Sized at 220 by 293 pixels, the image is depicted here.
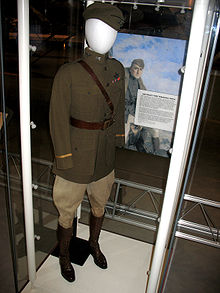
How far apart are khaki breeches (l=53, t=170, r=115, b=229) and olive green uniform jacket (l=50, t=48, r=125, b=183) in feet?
0.25

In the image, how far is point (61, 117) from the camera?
1413mm

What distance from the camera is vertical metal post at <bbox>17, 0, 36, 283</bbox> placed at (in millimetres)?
1163

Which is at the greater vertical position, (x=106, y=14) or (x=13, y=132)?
Result: (x=106, y=14)

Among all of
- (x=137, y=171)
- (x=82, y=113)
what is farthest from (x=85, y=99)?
(x=137, y=171)

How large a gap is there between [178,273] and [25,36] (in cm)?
211

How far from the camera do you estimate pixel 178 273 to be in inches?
87.7

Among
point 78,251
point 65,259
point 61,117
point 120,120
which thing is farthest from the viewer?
point 78,251

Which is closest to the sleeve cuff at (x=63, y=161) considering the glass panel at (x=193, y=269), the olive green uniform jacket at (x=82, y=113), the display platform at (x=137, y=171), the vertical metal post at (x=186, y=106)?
the olive green uniform jacket at (x=82, y=113)

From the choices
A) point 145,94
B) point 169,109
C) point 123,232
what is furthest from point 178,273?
point 145,94

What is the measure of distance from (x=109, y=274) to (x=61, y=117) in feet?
4.26

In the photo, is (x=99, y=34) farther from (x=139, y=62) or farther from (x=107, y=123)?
(x=139, y=62)

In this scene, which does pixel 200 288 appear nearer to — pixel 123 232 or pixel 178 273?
pixel 178 273

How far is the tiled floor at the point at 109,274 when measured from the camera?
187 cm

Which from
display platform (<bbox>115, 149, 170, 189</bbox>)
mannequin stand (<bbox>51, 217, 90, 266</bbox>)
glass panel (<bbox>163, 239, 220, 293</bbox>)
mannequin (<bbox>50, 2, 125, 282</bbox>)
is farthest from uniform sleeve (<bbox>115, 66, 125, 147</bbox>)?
display platform (<bbox>115, 149, 170, 189</bbox>)
